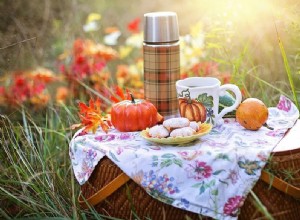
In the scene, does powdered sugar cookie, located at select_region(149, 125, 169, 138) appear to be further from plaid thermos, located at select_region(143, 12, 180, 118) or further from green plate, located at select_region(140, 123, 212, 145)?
plaid thermos, located at select_region(143, 12, 180, 118)

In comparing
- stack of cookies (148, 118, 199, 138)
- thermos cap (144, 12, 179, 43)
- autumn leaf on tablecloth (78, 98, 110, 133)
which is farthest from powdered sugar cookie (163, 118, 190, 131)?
thermos cap (144, 12, 179, 43)

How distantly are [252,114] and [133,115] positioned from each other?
16.9 inches

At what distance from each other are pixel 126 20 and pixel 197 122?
10.6 feet

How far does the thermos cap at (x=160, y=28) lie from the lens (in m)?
2.26

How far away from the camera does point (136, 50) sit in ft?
15.4

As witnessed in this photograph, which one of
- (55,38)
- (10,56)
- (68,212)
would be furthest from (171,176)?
(55,38)

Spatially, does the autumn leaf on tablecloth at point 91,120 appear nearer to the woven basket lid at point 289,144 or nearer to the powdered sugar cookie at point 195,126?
the powdered sugar cookie at point 195,126

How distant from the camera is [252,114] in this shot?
2143 mm

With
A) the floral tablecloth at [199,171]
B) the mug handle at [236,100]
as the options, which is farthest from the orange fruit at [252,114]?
the floral tablecloth at [199,171]

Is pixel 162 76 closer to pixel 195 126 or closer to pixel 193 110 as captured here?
pixel 193 110

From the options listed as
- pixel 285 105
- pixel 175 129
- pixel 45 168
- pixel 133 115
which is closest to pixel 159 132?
pixel 175 129

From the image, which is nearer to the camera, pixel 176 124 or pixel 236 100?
pixel 176 124

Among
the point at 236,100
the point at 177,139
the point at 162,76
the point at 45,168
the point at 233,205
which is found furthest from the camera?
the point at 45,168

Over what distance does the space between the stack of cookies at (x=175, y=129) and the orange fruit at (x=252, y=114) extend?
0.19 meters
